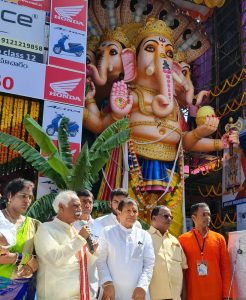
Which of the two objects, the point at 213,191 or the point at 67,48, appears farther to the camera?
the point at 213,191

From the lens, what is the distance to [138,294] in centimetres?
322

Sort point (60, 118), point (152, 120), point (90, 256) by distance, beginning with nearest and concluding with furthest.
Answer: point (90, 256), point (60, 118), point (152, 120)

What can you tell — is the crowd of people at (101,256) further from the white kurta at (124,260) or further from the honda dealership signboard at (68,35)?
the honda dealership signboard at (68,35)

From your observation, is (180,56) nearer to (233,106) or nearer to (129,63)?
(129,63)

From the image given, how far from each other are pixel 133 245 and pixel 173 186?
7038mm

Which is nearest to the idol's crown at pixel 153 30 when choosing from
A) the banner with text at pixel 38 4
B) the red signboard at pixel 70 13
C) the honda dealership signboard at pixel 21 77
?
the red signboard at pixel 70 13

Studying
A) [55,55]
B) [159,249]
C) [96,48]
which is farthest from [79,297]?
[96,48]

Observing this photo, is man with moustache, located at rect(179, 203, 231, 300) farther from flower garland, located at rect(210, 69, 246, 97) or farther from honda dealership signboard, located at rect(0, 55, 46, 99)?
flower garland, located at rect(210, 69, 246, 97)

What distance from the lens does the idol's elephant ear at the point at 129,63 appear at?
34.7 feet

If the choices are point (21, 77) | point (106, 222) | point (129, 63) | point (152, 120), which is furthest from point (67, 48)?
point (106, 222)

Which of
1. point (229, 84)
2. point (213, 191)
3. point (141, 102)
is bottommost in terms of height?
point (213, 191)

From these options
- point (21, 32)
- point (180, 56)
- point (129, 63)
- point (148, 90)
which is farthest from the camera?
point (180, 56)

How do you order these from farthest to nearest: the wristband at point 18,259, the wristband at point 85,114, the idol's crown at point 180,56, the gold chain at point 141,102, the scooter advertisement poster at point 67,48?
1. the idol's crown at point 180,56
2. the gold chain at point 141,102
3. the wristband at point 85,114
4. the scooter advertisement poster at point 67,48
5. the wristband at point 18,259

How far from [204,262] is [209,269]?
0.24 feet
